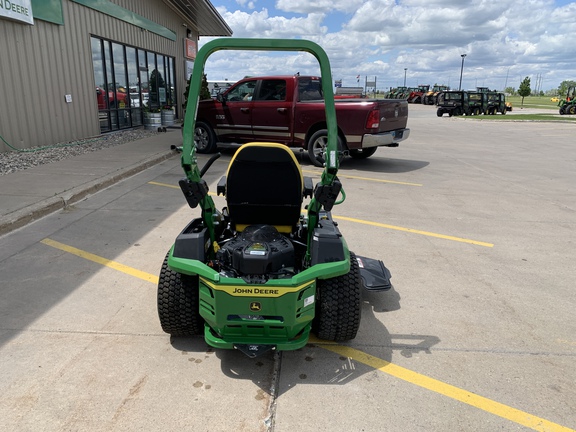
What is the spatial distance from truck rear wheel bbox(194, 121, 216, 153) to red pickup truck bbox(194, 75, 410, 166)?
0.03 metres

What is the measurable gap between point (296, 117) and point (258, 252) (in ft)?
24.7

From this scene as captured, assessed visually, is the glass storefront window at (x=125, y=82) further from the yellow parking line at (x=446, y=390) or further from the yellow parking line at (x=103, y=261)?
the yellow parking line at (x=446, y=390)

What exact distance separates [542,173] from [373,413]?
959 centimetres

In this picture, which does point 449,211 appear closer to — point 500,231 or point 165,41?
point 500,231

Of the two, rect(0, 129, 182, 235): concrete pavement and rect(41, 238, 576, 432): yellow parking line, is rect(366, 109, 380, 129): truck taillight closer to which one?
rect(0, 129, 182, 235): concrete pavement

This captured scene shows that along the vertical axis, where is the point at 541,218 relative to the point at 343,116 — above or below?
below

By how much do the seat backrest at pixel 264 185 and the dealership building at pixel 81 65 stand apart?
8663mm

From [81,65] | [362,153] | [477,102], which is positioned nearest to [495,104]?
[477,102]

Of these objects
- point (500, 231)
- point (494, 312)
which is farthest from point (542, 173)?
point (494, 312)

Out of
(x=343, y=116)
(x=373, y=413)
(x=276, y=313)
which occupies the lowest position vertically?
(x=373, y=413)

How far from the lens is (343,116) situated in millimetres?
9156

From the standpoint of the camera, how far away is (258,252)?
2.69m

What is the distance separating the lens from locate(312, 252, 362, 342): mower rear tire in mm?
2881

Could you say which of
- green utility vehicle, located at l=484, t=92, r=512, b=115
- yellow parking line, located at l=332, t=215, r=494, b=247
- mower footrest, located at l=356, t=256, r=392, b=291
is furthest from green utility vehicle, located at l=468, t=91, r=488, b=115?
mower footrest, located at l=356, t=256, r=392, b=291
